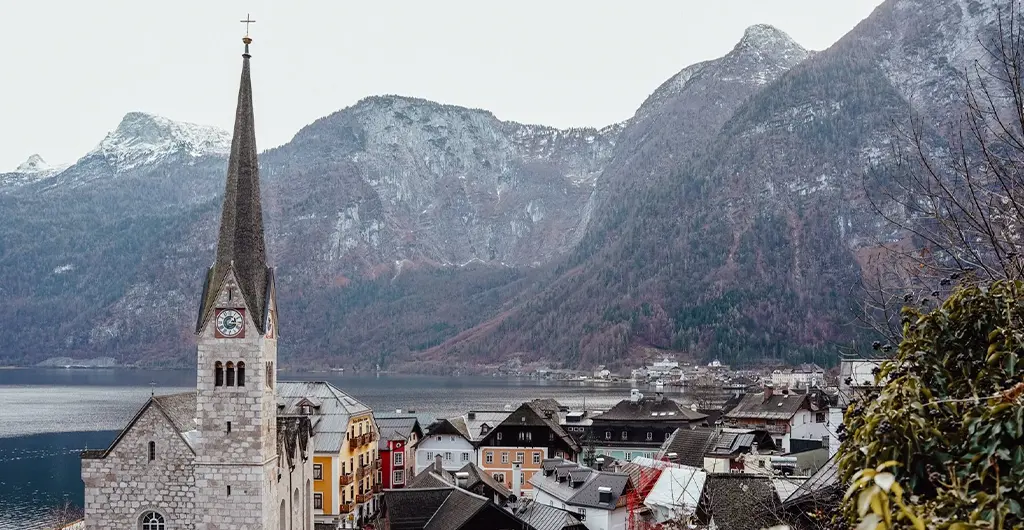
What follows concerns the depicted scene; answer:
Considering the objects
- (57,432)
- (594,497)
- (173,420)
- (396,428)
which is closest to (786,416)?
(396,428)

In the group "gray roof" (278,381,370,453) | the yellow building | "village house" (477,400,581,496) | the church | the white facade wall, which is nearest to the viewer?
the church

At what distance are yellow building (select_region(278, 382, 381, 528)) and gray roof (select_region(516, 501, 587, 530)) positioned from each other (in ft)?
37.1

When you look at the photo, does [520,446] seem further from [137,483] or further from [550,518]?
[137,483]

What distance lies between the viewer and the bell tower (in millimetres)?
30734

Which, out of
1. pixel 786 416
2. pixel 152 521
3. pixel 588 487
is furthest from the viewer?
pixel 786 416

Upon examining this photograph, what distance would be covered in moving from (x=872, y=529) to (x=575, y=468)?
2010 inches

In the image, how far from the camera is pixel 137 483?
1212 inches

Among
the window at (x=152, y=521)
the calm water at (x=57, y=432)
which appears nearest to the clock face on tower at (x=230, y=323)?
the window at (x=152, y=521)

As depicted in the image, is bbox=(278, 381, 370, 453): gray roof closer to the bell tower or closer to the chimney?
the chimney

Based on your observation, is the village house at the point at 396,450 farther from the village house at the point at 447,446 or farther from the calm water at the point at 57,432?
the calm water at the point at 57,432

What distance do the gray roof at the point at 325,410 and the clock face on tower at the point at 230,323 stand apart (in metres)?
25.0

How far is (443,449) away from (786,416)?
32.3 metres

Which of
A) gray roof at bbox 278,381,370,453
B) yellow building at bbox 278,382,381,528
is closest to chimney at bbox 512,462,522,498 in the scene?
yellow building at bbox 278,382,381,528

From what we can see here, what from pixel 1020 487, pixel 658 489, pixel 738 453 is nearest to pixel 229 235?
pixel 658 489
